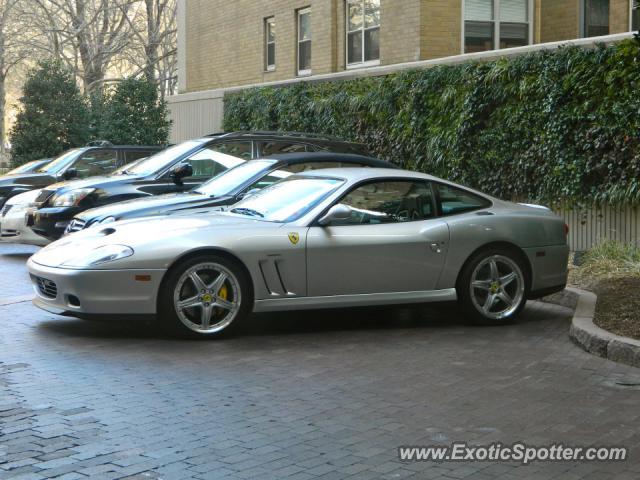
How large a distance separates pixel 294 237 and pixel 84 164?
925 centimetres

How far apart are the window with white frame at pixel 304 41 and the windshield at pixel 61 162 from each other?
9.36 m

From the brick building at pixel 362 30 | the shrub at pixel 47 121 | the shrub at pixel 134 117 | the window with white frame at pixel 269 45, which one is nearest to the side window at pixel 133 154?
the brick building at pixel 362 30

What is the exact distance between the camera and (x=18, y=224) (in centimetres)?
1491

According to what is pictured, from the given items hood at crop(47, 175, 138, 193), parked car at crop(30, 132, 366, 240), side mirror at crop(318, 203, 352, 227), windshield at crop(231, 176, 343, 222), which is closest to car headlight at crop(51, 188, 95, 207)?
parked car at crop(30, 132, 366, 240)

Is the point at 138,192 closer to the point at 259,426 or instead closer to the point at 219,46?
the point at 259,426

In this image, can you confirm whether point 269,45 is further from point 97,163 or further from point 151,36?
point 151,36

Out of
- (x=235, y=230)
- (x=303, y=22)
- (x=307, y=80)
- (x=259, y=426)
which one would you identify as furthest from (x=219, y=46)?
(x=259, y=426)

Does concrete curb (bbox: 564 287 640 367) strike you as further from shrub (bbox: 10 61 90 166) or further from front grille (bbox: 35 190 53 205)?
shrub (bbox: 10 61 90 166)

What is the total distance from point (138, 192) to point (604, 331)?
6901 mm

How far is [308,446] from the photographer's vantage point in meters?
5.50

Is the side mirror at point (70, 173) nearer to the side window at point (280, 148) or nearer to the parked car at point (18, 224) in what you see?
the parked car at point (18, 224)

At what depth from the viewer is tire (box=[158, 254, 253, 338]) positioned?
27.7 ft

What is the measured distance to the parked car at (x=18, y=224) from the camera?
1469 centimetres

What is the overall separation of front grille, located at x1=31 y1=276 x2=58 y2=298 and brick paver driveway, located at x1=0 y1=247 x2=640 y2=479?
13.3 inches
